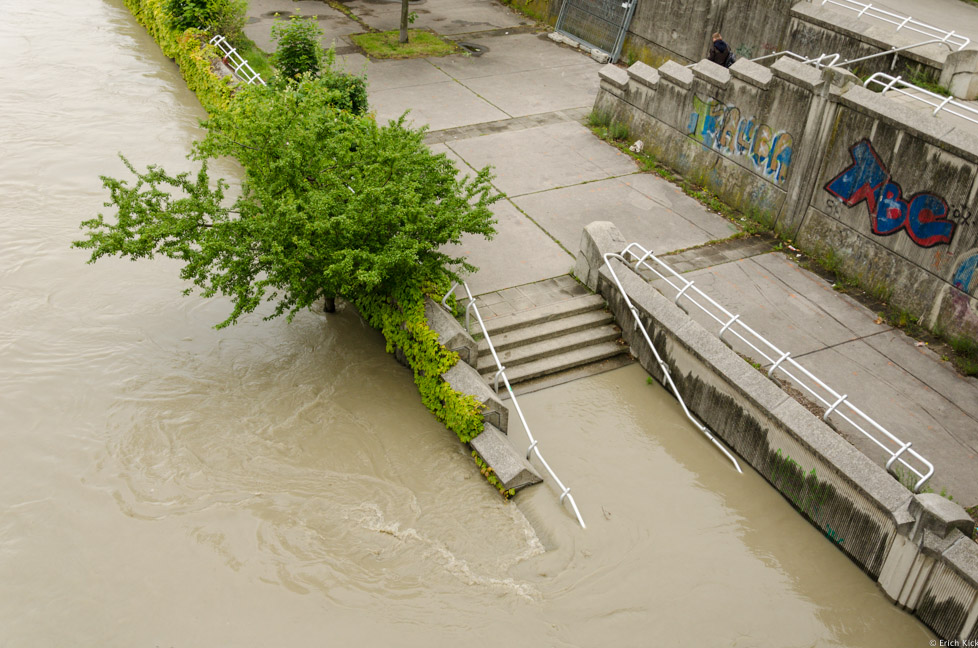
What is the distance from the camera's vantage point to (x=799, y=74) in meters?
13.3

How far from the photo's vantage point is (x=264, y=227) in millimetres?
10695

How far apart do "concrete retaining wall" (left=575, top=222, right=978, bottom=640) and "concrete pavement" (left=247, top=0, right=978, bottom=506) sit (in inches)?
29.2

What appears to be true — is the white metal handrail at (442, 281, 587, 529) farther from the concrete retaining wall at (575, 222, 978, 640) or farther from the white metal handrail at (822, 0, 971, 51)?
the white metal handrail at (822, 0, 971, 51)

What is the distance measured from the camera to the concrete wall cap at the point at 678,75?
15.5m

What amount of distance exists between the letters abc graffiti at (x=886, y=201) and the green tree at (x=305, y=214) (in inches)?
221

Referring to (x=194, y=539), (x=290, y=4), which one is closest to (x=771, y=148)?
(x=194, y=539)

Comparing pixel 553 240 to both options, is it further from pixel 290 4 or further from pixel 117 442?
pixel 290 4

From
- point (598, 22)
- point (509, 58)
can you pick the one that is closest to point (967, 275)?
point (598, 22)

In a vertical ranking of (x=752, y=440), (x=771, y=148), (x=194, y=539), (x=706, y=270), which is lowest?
(x=194, y=539)

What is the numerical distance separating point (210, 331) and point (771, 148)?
974 cm

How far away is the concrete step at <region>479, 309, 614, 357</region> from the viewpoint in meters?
12.0

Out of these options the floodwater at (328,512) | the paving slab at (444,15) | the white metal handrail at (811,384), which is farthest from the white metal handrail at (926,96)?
the paving slab at (444,15)

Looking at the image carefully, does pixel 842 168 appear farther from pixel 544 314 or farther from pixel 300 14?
pixel 300 14

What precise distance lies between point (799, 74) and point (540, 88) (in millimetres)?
7665
